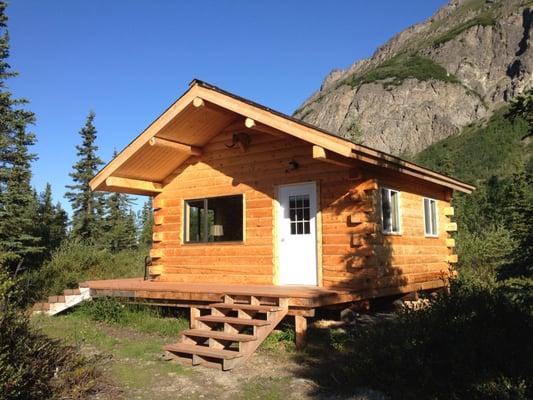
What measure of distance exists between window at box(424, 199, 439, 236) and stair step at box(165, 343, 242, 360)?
21.9ft

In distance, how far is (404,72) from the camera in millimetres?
112375

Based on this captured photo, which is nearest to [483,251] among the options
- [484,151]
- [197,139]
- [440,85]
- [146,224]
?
[197,139]

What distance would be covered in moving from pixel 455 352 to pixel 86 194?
28110 mm

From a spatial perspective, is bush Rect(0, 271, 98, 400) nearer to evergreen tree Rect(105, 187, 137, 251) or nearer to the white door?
the white door

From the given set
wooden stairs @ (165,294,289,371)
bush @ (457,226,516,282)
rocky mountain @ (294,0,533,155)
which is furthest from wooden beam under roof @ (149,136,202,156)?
rocky mountain @ (294,0,533,155)

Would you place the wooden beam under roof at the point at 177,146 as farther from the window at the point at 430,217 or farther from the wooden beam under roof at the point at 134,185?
the window at the point at 430,217

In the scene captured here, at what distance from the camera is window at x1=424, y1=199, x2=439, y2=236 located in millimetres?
11938

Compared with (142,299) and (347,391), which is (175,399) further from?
(142,299)

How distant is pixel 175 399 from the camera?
18.6ft

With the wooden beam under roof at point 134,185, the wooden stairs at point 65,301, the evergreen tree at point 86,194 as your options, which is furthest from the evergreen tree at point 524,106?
the evergreen tree at point 86,194

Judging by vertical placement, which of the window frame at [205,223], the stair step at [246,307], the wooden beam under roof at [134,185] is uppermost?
the wooden beam under roof at [134,185]

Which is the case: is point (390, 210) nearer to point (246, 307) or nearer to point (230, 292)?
point (230, 292)

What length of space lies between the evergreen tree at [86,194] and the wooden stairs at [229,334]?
2246 centimetres

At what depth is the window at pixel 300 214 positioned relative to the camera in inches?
381
